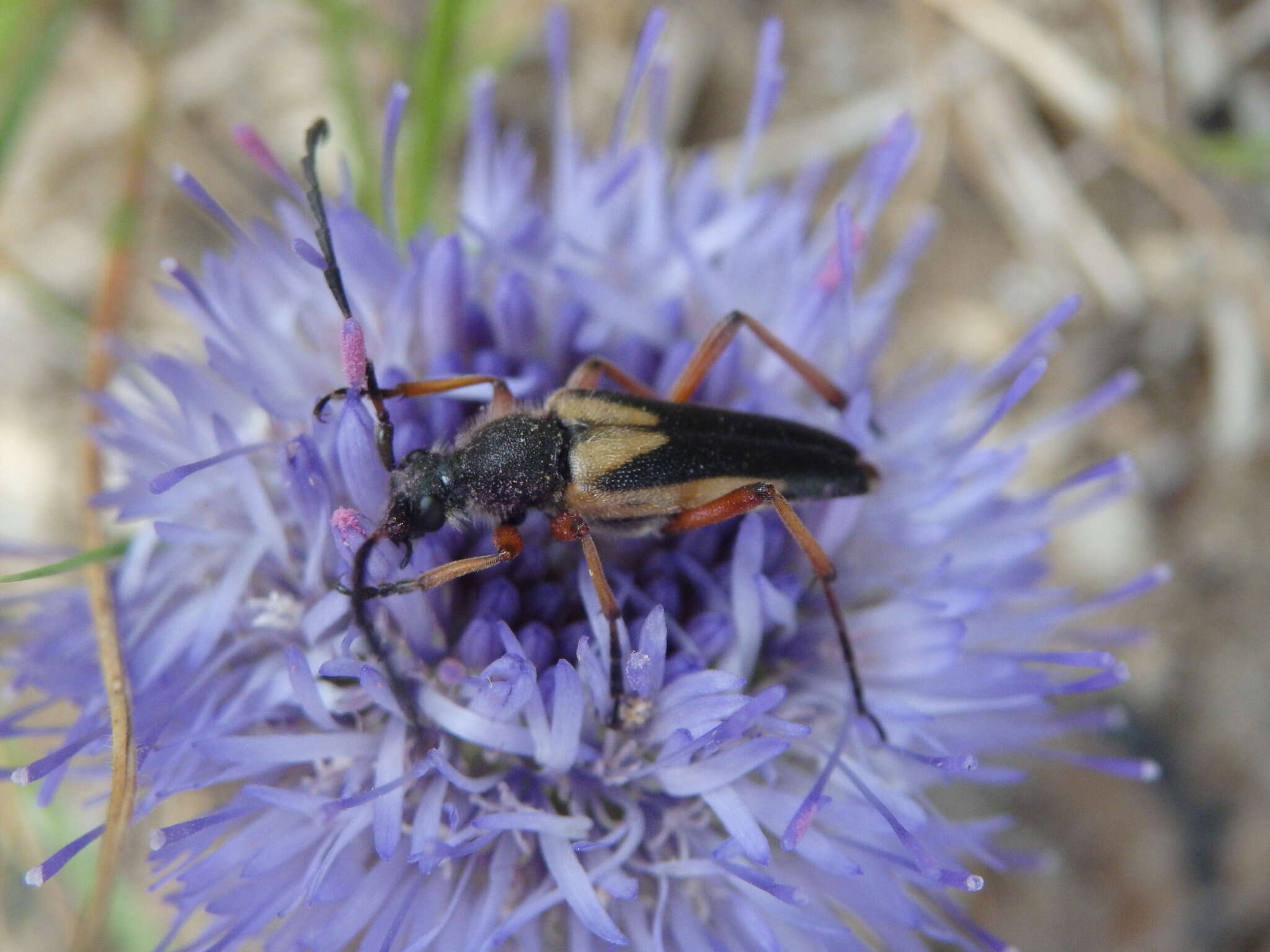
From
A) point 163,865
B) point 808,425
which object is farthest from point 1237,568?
point 163,865

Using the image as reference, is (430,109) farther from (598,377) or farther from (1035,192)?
(1035,192)

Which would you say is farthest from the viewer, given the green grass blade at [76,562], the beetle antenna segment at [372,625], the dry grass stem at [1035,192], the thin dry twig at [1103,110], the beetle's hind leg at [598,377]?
the dry grass stem at [1035,192]

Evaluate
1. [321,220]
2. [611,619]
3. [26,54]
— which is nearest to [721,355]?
[611,619]

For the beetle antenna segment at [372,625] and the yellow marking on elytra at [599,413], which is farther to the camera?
the yellow marking on elytra at [599,413]

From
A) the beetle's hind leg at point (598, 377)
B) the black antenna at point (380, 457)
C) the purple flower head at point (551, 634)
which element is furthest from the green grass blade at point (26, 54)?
the beetle's hind leg at point (598, 377)

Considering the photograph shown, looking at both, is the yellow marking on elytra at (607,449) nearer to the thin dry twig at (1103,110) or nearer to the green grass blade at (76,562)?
the green grass blade at (76,562)

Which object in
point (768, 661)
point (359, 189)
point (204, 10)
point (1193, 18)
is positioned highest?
point (204, 10)

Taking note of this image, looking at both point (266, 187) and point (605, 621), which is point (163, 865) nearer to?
point (605, 621)
